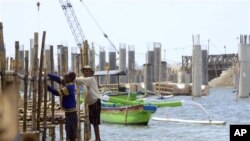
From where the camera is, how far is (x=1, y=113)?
2.22 m

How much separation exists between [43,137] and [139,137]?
1247 cm

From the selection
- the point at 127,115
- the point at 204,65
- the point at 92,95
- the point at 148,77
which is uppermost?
the point at 204,65

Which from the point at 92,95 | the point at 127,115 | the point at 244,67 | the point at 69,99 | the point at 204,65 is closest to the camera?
the point at 69,99

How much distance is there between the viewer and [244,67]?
57.4 m

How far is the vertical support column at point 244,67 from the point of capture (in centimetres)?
5725

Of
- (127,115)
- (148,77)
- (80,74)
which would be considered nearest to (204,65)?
(148,77)

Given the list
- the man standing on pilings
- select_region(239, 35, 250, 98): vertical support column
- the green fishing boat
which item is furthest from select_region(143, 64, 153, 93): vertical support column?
the man standing on pilings

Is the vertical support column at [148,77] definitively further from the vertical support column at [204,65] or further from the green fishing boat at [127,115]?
the green fishing boat at [127,115]

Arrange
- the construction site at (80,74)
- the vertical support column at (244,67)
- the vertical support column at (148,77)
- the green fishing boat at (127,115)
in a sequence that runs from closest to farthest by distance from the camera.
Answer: the construction site at (80,74) → the green fishing boat at (127,115) → the vertical support column at (244,67) → the vertical support column at (148,77)

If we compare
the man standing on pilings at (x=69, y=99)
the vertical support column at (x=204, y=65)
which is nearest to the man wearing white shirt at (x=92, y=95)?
the man standing on pilings at (x=69, y=99)

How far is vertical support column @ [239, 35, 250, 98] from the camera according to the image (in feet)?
188

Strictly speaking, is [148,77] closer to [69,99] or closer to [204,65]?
[204,65]

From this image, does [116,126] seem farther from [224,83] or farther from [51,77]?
[224,83]

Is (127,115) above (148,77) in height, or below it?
below
